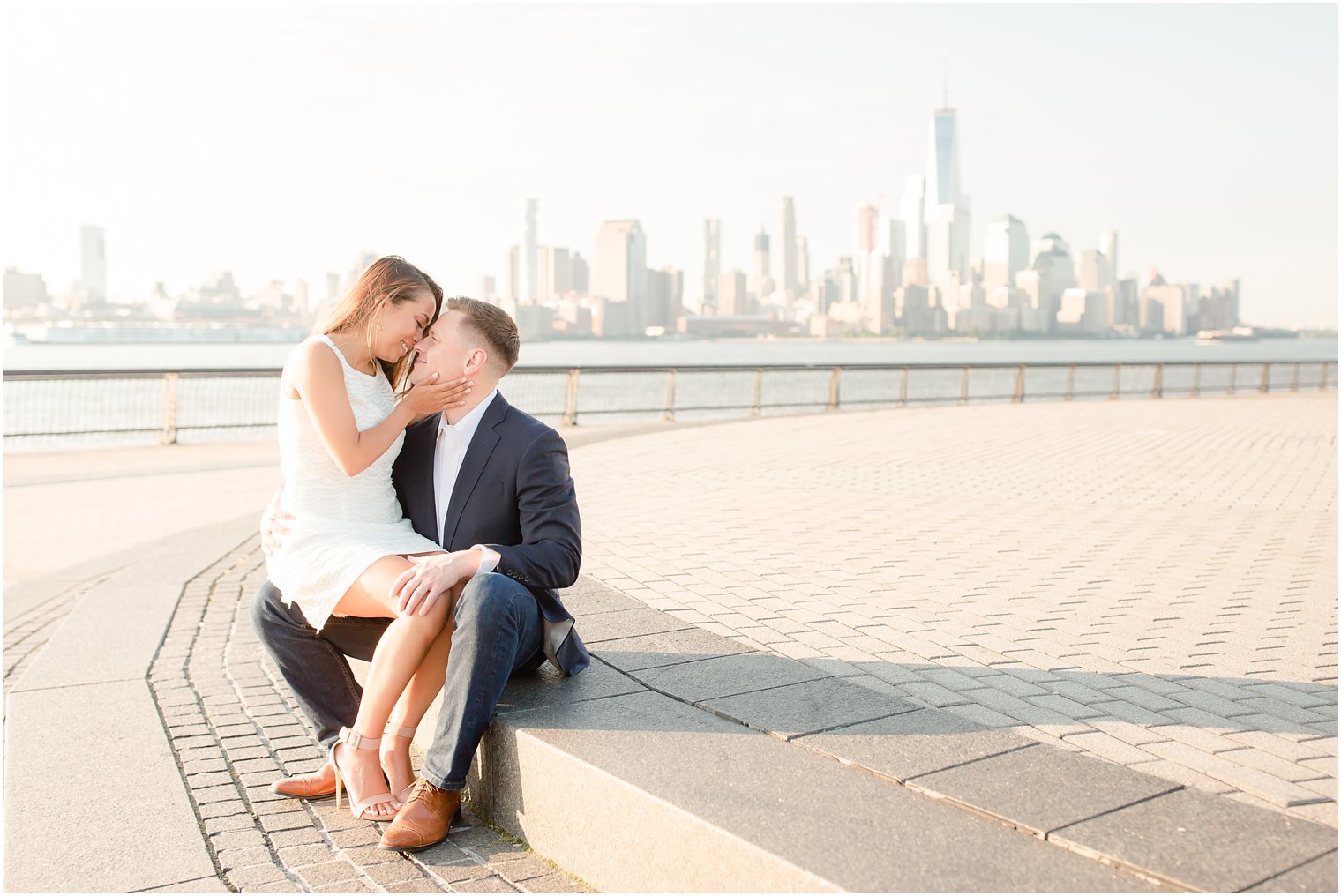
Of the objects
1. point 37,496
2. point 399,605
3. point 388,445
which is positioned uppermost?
point 388,445

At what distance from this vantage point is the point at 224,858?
320 cm

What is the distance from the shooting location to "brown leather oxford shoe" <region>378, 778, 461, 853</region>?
3.20 meters

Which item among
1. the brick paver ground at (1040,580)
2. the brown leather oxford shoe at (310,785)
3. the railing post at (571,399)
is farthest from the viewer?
the railing post at (571,399)

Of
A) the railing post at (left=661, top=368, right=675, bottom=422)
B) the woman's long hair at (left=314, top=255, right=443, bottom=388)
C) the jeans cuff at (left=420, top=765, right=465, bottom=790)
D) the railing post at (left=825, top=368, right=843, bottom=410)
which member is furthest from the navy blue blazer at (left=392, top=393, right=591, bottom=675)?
the railing post at (left=825, top=368, right=843, bottom=410)

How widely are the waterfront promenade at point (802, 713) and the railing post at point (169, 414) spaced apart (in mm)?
7367

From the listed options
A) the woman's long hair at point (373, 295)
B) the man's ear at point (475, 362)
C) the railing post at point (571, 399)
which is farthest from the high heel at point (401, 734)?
the railing post at point (571, 399)

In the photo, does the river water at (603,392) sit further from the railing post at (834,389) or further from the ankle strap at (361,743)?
the ankle strap at (361,743)

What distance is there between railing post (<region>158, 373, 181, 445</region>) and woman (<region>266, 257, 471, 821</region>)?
13.8m

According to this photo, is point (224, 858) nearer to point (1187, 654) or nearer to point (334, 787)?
point (334, 787)

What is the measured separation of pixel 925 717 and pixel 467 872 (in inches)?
53.5

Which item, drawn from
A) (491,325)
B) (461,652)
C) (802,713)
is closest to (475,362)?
(491,325)

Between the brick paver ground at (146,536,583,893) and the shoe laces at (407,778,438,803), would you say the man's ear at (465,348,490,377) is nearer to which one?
the shoe laces at (407,778,438,803)

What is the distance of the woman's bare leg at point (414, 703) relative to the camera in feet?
11.1

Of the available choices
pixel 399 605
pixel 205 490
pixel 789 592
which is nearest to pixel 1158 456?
pixel 789 592
